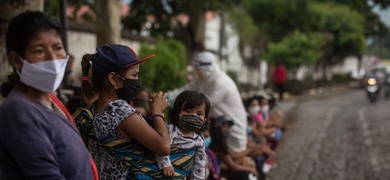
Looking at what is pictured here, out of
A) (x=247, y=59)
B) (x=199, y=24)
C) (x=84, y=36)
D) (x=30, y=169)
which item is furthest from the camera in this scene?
(x=247, y=59)

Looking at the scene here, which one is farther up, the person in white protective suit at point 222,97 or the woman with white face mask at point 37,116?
the woman with white face mask at point 37,116

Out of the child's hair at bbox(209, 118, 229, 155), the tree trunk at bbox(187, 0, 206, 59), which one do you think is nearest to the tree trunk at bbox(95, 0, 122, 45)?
the child's hair at bbox(209, 118, 229, 155)

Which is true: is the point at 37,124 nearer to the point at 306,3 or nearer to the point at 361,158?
the point at 361,158

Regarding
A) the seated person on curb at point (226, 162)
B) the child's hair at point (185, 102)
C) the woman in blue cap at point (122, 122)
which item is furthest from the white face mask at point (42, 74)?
the seated person on curb at point (226, 162)

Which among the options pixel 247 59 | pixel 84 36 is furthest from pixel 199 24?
pixel 247 59

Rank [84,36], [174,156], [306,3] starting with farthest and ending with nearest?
[306,3] → [84,36] → [174,156]

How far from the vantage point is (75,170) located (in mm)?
2756

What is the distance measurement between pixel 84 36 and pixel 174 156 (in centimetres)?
1312

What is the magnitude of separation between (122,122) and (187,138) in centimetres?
67

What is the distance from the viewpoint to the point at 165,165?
3.67m

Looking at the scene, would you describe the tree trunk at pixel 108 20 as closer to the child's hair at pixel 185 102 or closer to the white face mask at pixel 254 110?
the white face mask at pixel 254 110

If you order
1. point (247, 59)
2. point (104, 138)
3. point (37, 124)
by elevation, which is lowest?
point (247, 59)

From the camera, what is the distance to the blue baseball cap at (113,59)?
3533 mm

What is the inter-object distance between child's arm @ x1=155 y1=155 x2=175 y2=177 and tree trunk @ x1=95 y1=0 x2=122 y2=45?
6414 millimetres
